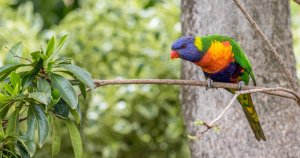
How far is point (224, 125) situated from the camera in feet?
8.63

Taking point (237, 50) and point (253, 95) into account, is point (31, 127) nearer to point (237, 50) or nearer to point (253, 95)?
point (237, 50)

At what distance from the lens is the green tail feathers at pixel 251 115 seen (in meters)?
2.36

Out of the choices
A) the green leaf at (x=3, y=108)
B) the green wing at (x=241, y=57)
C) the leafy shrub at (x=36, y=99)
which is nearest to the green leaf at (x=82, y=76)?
the leafy shrub at (x=36, y=99)

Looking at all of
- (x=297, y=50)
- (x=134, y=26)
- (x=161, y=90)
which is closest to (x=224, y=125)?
(x=161, y=90)

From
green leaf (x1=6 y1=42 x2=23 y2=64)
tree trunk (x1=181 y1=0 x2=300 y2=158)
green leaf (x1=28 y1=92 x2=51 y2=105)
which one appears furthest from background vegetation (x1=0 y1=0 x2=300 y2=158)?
green leaf (x1=28 y1=92 x2=51 y2=105)

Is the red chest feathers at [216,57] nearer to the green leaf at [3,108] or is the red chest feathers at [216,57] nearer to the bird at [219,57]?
the bird at [219,57]

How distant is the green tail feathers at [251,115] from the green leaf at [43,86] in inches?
37.6

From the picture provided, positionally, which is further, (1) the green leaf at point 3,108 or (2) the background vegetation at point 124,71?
(2) the background vegetation at point 124,71

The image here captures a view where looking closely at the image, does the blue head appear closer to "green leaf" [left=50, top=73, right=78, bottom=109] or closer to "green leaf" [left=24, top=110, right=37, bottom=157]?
"green leaf" [left=50, top=73, right=78, bottom=109]

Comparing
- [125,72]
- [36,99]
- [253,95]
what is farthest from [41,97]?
[125,72]

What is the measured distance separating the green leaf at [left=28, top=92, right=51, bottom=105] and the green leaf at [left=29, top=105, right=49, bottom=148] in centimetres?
6

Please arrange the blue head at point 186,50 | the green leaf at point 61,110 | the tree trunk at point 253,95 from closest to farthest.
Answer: the green leaf at point 61,110 → the blue head at point 186,50 → the tree trunk at point 253,95

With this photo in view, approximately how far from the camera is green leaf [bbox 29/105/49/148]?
172 centimetres

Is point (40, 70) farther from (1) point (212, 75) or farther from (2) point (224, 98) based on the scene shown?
(2) point (224, 98)
